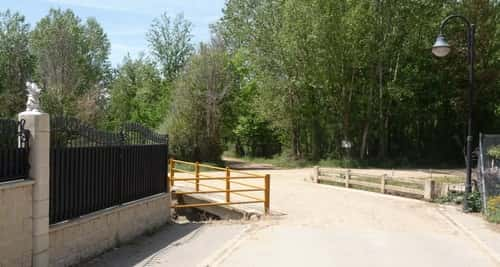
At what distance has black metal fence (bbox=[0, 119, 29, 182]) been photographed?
734cm

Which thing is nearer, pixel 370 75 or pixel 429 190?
pixel 429 190

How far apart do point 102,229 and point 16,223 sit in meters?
2.69

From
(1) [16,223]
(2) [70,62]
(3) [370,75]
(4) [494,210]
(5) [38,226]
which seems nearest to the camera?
(1) [16,223]

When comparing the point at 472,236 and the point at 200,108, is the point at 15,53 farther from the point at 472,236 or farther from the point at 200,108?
the point at 472,236

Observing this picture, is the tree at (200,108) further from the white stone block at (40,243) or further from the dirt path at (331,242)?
the white stone block at (40,243)

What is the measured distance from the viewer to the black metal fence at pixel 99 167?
879cm

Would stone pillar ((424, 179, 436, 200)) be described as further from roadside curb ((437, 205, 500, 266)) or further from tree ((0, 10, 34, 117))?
tree ((0, 10, 34, 117))

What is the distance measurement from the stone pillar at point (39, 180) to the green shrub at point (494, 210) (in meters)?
11.0

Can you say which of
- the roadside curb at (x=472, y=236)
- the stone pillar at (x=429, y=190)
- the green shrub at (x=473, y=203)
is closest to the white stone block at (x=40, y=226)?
the roadside curb at (x=472, y=236)

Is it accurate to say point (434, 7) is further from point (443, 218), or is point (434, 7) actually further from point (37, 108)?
point (37, 108)

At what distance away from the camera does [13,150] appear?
7.58 m

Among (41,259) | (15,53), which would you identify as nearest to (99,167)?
(41,259)

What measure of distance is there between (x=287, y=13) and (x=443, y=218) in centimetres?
2388

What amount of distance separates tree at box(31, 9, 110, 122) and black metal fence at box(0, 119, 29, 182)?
846 inches
